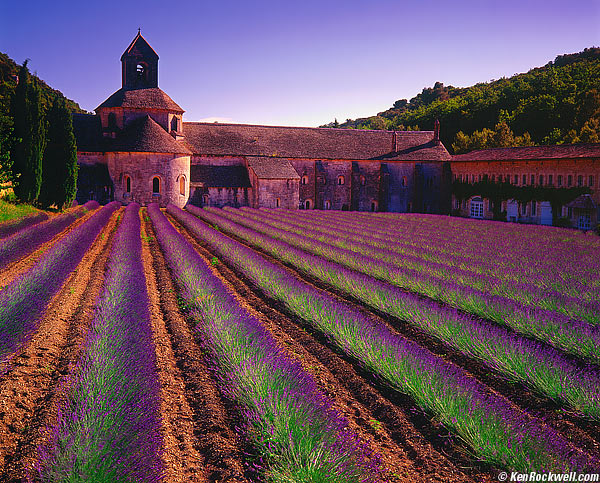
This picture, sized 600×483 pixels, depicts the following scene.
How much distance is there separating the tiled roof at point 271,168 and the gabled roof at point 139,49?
42.3ft

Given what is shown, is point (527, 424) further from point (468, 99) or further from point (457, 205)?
point (468, 99)

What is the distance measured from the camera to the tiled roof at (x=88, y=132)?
38.1m

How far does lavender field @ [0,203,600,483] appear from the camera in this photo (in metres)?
3.72

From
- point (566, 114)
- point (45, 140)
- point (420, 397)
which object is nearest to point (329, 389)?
point (420, 397)

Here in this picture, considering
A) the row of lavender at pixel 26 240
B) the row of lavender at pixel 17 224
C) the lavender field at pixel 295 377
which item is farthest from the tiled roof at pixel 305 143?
the lavender field at pixel 295 377

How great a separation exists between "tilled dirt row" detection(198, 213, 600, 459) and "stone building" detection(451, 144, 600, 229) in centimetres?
2673

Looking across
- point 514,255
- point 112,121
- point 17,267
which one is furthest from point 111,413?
point 112,121

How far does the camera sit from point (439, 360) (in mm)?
6090

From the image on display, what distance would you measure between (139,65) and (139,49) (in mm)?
1341

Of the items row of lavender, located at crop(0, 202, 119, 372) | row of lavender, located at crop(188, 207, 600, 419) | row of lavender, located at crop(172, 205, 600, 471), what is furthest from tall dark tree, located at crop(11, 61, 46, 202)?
row of lavender, located at crop(172, 205, 600, 471)

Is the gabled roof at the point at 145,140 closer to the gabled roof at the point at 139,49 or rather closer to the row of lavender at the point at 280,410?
the gabled roof at the point at 139,49

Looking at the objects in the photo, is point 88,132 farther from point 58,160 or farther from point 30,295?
point 30,295

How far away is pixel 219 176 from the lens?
40750mm

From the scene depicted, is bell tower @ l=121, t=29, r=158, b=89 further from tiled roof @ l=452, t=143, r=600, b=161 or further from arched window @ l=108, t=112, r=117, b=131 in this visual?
tiled roof @ l=452, t=143, r=600, b=161
